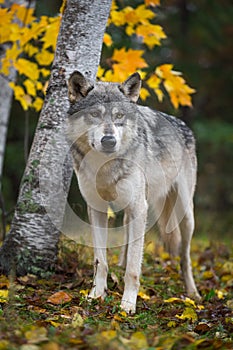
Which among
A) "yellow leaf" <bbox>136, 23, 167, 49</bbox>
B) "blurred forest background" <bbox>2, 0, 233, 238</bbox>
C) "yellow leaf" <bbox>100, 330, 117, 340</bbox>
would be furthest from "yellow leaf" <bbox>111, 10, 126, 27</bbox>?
"blurred forest background" <bbox>2, 0, 233, 238</bbox>

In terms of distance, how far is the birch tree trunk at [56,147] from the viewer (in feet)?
14.1

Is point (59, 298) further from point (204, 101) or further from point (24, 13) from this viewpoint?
point (204, 101)

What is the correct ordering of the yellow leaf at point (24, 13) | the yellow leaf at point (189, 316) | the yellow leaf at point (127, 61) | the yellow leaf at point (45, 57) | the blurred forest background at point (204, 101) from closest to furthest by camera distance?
the yellow leaf at point (189, 316)
the yellow leaf at point (127, 61)
the yellow leaf at point (24, 13)
the yellow leaf at point (45, 57)
the blurred forest background at point (204, 101)

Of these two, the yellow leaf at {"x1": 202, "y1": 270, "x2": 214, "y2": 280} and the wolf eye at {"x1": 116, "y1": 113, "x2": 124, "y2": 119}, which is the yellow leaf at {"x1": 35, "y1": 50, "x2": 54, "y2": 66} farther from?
the yellow leaf at {"x1": 202, "y1": 270, "x2": 214, "y2": 280}

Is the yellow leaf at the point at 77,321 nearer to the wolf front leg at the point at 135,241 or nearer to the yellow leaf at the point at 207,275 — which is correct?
the wolf front leg at the point at 135,241

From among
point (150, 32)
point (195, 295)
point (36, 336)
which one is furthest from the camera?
point (150, 32)

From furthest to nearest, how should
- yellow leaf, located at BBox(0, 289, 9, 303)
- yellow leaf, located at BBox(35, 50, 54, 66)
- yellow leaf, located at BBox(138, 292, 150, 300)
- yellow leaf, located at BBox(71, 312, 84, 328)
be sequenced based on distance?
1. yellow leaf, located at BBox(35, 50, 54, 66)
2. yellow leaf, located at BBox(138, 292, 150, 300)
3. yellow leaf, located at BBox(0, 289, 9, 303)
4. yellow leaf, located at BBox(71, 312, 84, 328)

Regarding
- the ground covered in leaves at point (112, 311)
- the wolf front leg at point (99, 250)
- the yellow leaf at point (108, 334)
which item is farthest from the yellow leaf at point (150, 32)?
the yellow leaf at point (108, 334)

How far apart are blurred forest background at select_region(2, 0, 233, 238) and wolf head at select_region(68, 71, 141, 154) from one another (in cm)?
580

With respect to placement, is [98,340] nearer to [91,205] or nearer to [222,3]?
[91,205]

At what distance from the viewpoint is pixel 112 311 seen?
3.51 m

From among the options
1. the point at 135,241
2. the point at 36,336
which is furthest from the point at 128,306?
the point at 36,336

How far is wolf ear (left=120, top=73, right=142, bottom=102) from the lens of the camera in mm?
3973

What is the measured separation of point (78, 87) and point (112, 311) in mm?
1785
